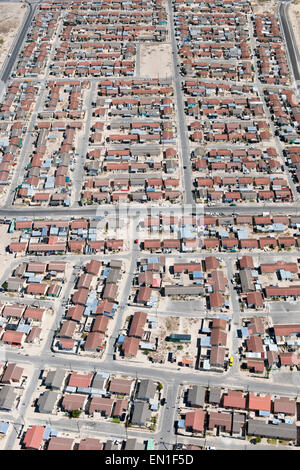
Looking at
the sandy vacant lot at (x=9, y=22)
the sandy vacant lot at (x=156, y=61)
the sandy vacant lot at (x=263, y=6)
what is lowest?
the sandy vacant lot at (x=156, y=61)

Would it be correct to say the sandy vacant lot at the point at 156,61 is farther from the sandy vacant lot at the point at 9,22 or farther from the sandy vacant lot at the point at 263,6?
the sandy vacant lot at the point at 9,22

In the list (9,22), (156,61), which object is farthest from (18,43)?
(156,61)

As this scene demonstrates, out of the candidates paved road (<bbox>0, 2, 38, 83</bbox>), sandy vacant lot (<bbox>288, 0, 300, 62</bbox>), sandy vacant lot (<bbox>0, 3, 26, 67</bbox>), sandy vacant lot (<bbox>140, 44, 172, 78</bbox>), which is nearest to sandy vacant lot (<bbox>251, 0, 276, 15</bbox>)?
sandy vacant lot (<bbox>288, 0, 300, 62</bbox>)

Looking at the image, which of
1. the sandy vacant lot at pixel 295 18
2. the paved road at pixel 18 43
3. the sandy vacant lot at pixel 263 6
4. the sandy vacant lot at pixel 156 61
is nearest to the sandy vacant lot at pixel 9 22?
the paved road at pixel 18 43
